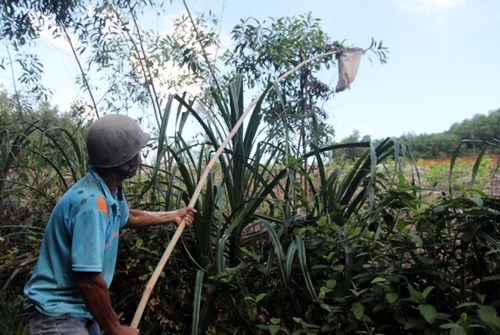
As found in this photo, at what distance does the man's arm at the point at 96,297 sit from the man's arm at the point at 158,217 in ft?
2.11

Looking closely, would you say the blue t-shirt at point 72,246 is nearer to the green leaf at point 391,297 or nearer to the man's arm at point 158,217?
the man's arm at point 158,217

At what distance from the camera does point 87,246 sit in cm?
172

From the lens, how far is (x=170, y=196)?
295 cm

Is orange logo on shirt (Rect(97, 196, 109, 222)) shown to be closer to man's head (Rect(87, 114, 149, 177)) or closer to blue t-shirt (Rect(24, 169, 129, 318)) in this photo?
blue t-shirt (Rect(24, 169, 129, 318))

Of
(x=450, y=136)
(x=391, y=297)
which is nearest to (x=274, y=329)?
(x=391, y=297)

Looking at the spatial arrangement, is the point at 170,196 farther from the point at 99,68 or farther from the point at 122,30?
the point at 99,68

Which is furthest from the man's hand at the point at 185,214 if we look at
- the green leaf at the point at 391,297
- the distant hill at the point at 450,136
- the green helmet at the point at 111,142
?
the distant hill at the point at 450,136

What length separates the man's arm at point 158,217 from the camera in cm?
236

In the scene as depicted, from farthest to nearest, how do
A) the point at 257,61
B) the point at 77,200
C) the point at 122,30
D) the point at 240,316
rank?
the point at 122,30 → the point at 257,61 → the point at 240,316 → the point at 77,200

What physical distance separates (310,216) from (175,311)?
3.02ft

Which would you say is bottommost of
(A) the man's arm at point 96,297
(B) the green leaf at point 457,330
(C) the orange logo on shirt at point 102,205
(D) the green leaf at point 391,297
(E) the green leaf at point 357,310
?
(B) the green leaf at point 457,330

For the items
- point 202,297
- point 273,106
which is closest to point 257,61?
point 273,106

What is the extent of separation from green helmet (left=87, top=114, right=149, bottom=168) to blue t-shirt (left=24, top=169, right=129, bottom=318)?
82 millimetres

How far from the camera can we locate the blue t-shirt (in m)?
1.73
